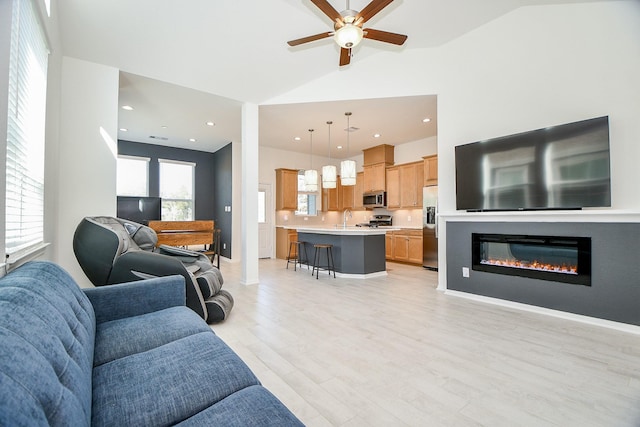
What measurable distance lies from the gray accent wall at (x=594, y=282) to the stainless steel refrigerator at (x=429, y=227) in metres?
2.12

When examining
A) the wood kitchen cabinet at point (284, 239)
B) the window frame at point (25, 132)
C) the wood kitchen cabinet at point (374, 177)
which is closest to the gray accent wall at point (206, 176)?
the wood kitchen cabinet at point (284, 239)

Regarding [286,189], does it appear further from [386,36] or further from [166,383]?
[166,383]

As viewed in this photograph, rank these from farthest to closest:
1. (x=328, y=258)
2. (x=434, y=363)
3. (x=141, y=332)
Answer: (x=328, y=258)
(x=434, y=363)
(x=141, y=332)

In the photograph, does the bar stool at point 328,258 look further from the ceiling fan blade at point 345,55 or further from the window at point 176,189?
the window at point 176,189

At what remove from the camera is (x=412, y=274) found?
18.1 ft

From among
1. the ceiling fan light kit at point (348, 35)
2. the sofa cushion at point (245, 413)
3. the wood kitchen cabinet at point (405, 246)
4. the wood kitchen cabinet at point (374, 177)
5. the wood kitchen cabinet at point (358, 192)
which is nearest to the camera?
the sofa cushion at point (245, 413)

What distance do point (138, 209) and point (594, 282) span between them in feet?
23.5

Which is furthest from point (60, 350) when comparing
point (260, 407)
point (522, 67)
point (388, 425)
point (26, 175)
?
point (522, 67)

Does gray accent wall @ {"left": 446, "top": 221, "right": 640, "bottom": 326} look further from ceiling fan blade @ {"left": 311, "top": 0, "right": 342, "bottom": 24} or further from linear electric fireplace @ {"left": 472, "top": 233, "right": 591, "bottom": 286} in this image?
ceiling fan blade @ {"left": 311, "top": 0, "right": 342, "bottom": 24}

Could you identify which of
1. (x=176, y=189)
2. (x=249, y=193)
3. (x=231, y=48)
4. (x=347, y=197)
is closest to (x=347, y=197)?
(x=347, y=197)

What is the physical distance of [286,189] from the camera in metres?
7.76

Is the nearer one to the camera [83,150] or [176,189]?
[83,150]

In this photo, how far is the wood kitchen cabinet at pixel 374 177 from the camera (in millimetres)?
7418

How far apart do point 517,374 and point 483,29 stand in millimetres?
4090
